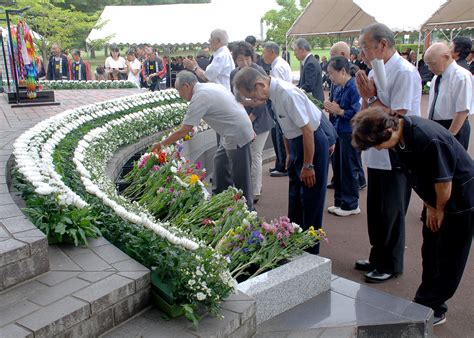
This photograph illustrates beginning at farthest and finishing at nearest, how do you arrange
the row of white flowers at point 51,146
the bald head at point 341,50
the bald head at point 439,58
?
1. the bald head at point 341,50
2. the bald head at point 439,58
3. the row of white flowers at point 51,146

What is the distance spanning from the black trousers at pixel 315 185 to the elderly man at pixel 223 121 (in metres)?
0.74

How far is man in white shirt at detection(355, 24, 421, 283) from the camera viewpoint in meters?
3.77

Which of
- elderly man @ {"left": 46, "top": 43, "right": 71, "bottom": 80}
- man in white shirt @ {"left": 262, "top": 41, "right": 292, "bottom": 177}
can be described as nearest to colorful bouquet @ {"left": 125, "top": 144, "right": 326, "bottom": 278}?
man in white shirt @ {"left": 262, "top": 41, "right": 292, "bottom": 177}

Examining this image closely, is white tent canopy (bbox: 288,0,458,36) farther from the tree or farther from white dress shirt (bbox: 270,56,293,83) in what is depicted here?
the tree

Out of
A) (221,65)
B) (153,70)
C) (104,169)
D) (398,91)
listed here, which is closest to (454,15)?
(153,70)

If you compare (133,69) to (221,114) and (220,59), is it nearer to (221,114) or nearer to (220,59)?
(220,59)

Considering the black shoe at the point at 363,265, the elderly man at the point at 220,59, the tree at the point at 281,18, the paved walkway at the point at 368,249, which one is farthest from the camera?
A: the tree at the point at 281,18

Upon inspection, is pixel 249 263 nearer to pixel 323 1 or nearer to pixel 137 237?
pixel 137 237

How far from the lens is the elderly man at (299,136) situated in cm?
381

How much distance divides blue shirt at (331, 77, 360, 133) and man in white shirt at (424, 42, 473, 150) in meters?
0.80

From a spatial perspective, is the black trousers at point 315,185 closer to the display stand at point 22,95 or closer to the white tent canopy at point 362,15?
the display stand at point 22,95

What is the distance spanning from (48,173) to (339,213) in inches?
132

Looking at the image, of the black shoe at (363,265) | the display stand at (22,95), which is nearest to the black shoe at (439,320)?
the black shoe at (363,265)

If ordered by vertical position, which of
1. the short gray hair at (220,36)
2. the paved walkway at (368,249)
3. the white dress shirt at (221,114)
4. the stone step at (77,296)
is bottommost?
the paved walkway at (368,249)
